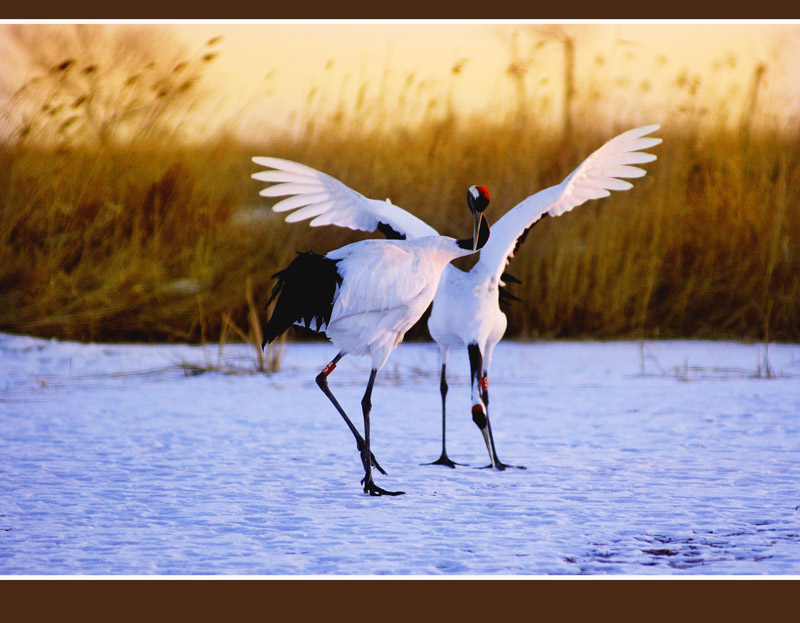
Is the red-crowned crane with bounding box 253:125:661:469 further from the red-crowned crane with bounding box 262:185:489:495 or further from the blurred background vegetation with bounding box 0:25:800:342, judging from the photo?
the blurred background vegetation with bounding box 0:25:800:342

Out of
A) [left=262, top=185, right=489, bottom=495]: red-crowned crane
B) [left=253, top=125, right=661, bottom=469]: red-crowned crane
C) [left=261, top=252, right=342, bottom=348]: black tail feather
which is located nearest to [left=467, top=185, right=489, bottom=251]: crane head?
[left=262, top=185, right=489, bottom=495]: red-crowned crane

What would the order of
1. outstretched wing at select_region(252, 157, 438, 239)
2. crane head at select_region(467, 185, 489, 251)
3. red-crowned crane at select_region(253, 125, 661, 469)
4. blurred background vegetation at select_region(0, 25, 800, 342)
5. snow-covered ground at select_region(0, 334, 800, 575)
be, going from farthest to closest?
blurred background vegetation at select_region(0, 25, 800, 342) < outstretched wing at select_region(252, 157, 438, 239) < red-crowned crane at select_region(253, 125, 661, 469) < crane head at select_region(467, 185, 489, 251) < snow-covered ground at select_region(0, 334, 800, 575)

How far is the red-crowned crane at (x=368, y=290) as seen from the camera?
14.1ft

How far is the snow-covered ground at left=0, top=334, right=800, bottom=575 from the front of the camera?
11.0 feet

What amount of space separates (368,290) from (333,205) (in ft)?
3.11

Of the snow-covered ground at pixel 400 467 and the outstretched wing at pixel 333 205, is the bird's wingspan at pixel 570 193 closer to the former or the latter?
the outstretched wing at pixel 333 205

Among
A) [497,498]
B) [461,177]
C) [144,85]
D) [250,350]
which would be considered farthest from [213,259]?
[497,498]

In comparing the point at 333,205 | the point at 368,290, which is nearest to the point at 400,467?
the point at 368,290

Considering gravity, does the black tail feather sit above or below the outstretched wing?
below

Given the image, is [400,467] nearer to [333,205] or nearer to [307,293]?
[307,293]

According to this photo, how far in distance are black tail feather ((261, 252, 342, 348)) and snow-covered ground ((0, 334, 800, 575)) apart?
0.72 meters

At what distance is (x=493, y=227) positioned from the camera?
4973mm

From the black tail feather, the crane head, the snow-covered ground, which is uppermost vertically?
the crane head

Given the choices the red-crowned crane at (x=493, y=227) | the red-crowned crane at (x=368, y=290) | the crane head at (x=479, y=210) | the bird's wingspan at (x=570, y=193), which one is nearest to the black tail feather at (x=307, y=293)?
the red-crowned crane at (x=368, y=290)
